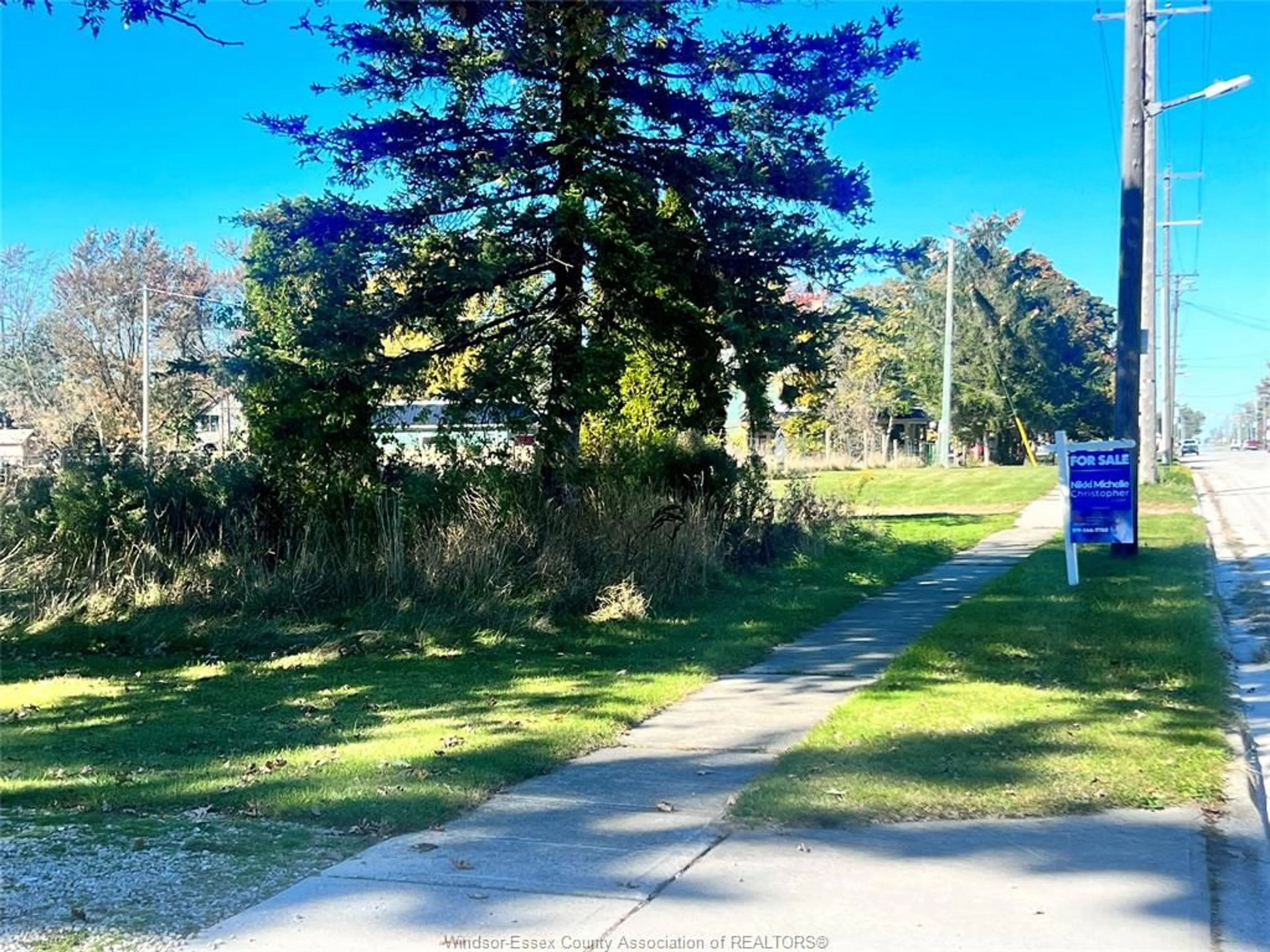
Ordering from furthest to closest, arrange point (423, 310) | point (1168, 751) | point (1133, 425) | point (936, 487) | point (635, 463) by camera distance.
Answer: point (936, 487) < point (1133, 425) < point (635, 463) < point (423, 310) < point (1168, 751)

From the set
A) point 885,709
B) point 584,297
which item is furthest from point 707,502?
point 885,709

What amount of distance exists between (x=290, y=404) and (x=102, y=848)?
25.0ft

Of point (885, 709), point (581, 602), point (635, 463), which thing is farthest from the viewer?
point (635, 463)

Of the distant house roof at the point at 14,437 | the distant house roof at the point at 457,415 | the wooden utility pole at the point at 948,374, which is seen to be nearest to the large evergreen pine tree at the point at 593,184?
the distant house roof at the point at 457,415

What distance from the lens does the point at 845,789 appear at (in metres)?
5.88

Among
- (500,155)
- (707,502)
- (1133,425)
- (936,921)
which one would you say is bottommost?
(936,921)

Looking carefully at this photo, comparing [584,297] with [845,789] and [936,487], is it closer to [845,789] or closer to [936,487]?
[845,789]

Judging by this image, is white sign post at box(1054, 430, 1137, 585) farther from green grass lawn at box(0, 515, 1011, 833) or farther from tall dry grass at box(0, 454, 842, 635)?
tall dry grass at box(0, 454, 842, 635)

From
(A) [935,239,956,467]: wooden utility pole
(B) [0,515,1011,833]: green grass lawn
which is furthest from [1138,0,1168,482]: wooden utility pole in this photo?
(B) [0,515,1011,833]: green grass lawn

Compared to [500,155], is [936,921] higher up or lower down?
lower down

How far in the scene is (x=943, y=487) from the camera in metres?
33.6

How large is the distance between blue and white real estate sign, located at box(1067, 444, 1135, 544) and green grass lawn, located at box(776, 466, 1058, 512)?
8.84 metres

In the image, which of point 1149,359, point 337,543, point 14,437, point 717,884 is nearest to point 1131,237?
point 337,543

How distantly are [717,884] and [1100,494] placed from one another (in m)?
10.6
